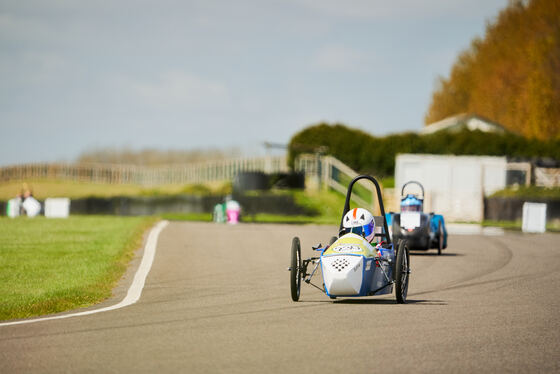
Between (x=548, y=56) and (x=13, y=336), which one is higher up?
(x=548, y=56)

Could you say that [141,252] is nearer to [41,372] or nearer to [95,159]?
[41,372]

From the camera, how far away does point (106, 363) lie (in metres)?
7.29

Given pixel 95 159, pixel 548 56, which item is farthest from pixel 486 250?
pixel 95 159

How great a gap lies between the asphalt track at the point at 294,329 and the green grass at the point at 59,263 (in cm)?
53

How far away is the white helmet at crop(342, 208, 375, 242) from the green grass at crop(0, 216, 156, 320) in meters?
3.05

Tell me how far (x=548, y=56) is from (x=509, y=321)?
2358 inches

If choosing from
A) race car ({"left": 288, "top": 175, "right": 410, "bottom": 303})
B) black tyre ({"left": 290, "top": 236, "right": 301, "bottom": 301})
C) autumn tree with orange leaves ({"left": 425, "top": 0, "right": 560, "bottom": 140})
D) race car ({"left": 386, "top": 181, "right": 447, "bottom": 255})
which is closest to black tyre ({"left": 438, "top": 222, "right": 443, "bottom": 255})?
race car ({"left": 386, "top": 181, "right": 447, "bottom": 255})

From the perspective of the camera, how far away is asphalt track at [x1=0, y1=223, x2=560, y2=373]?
7.31m

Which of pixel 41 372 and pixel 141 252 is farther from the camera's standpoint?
pixel 141 252

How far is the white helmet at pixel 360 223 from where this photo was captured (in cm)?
1178

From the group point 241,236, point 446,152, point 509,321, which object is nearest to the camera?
point 509,321

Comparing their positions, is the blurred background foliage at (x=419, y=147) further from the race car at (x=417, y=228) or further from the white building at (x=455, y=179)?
the race car at (x=417, y=228)

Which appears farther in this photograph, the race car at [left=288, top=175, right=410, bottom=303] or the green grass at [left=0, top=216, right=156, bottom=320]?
the green grass at [left=0, top=216, right=156, bottom=320]

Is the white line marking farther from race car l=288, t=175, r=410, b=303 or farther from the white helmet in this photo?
the white helmet
